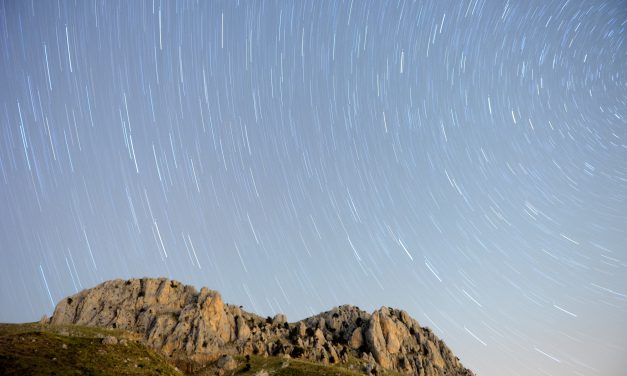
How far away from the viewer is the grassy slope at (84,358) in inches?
2670

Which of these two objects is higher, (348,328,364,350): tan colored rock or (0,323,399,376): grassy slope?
(348,328,364,350): tan colored rock

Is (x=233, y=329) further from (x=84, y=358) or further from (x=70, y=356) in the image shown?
(x=70, y=356)

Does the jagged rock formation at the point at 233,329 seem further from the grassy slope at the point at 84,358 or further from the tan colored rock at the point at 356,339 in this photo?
the grassy slope at the point at 84,358

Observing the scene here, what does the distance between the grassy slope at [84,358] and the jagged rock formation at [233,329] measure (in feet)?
34.4

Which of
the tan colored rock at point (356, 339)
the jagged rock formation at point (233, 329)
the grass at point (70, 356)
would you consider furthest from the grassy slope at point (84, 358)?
the tan colored rock at point (356, 339)

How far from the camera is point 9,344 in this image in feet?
244

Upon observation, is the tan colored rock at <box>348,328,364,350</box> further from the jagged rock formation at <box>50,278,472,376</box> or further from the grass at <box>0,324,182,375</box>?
the grass at <box>0,324,182,375</box>

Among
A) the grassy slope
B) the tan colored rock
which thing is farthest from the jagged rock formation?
the grassy slope

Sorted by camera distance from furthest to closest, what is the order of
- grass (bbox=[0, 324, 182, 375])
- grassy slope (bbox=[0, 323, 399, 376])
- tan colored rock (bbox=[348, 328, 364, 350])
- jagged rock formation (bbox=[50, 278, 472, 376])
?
tan colored rock (bbox=[348, 328, 364, 350])
jagged rock formation (bbox=[50, 278, 472, 376])
grassy slope (bbox=[0, 323, 399, 376])
grass (bbox=[0, 324, 182, 375])

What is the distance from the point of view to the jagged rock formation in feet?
402

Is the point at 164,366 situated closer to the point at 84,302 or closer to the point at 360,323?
the point at 84,302

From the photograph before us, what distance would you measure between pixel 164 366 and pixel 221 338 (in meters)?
35.8

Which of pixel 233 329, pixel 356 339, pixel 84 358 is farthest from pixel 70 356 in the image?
pixel 356 339

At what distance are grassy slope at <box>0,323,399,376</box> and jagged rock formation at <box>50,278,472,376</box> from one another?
10499 millimetres
